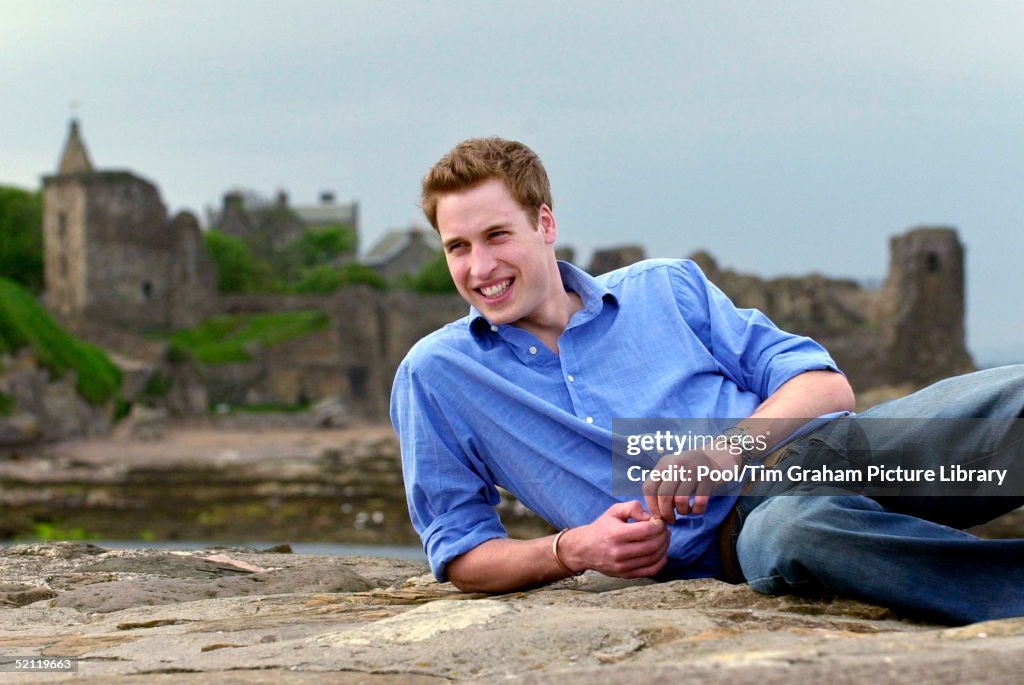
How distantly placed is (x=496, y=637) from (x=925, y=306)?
43566 mm

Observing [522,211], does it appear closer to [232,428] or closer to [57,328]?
[57,328]

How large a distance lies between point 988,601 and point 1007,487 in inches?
15.2

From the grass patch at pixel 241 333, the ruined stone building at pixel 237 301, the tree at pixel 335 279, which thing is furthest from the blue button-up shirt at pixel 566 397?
the tree at pixel 335 279

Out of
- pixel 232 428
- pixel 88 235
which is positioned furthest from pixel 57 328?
pixel 88 235

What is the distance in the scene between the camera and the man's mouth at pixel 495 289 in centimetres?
407

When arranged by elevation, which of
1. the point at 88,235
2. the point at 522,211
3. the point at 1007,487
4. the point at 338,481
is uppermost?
the point at 88,235

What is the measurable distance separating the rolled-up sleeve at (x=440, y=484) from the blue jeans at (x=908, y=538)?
31.5 inches

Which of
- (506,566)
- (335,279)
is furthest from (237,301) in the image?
(506,566)

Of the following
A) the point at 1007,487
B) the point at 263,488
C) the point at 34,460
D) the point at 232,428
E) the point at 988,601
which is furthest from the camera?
the point at 232,428

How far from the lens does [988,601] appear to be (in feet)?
10.5

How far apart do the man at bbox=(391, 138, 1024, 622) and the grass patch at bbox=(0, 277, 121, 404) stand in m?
36.2

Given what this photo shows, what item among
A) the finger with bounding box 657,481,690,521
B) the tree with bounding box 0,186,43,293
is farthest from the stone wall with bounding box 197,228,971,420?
the finger with bounding box 657,481,690,521

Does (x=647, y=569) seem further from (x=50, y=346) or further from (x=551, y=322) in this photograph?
(x=50, y=346)

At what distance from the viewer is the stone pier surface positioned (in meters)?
2.42
